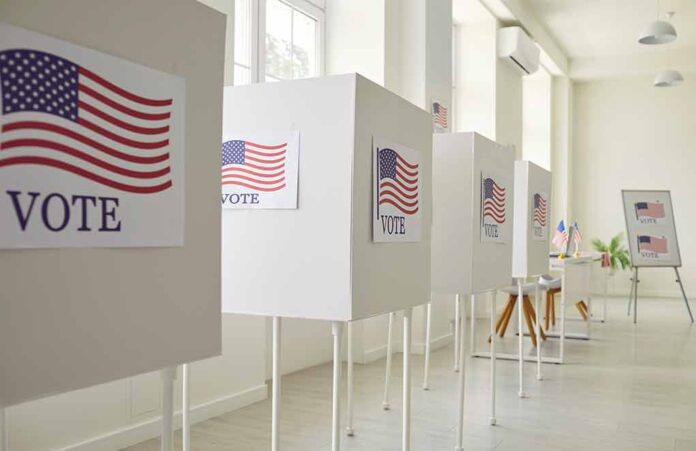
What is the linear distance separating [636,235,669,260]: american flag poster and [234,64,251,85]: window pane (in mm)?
5301

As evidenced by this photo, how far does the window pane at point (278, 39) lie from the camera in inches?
180

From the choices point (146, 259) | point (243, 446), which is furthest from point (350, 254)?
point (243, 446)

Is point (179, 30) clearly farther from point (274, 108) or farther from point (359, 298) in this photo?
point (359, 298)

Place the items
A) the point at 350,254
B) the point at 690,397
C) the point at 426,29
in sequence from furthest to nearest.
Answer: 1. the point at 426,29
2. the point at 690,397
3. the point at 350,254

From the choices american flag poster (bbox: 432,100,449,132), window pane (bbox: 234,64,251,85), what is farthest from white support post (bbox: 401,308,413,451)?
american flag poster (bbox: 432,100,449,132)

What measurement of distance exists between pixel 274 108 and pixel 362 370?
3027mm

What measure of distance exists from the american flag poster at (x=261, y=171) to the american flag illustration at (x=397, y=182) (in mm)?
247

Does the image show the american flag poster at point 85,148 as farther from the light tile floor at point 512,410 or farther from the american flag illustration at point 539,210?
the american flag illustration at point 539,210

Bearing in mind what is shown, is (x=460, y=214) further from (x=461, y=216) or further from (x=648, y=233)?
(x=648, y=233)

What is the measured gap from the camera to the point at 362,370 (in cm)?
473

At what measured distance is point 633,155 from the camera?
432 inches

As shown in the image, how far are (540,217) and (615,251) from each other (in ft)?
23.6

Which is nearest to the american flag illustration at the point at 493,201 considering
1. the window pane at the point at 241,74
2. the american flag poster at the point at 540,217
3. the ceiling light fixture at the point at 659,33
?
the american flag poster at the point at 540,217

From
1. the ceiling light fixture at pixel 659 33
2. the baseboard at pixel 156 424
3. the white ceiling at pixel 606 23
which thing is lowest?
the baseboard at pixel 156 424
